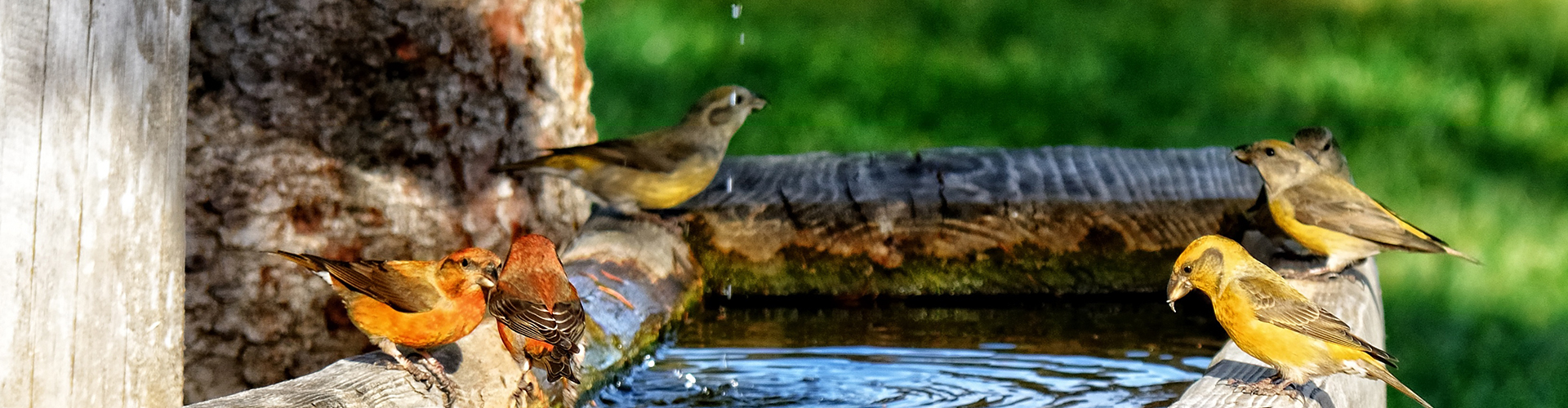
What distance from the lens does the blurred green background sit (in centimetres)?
804

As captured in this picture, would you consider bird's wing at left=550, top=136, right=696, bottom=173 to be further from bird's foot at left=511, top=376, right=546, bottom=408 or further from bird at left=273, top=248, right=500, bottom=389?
bird's foot at left=511, top=376, right=546, bottom=408

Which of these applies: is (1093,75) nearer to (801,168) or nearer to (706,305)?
(801,168)

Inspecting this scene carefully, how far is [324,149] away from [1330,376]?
3049mm

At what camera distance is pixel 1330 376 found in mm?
3191

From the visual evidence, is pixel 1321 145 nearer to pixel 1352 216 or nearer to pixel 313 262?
pixel 1352 216

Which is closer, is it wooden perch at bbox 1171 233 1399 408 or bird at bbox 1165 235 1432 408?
wooden perch at bbox 1171 233 1399 408

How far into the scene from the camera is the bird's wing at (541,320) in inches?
128

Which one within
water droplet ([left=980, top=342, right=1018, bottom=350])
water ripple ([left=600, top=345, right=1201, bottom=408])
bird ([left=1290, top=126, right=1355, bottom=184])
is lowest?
water ripple ([left=600, top=345, right=1201, bottom=408])

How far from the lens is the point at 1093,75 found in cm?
941

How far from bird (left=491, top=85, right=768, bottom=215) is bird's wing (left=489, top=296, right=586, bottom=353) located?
1.69 m

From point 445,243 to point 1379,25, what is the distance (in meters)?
7.44

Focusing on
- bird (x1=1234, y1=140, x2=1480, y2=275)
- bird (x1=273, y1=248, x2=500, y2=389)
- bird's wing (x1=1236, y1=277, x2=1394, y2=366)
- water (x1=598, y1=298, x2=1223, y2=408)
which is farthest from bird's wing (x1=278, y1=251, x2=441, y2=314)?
bird (x1=1234, y1=140, x2=1480, y2=275)

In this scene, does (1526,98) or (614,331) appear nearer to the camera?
(614,331)

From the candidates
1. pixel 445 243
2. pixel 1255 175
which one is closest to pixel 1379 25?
pixel 1255 175
